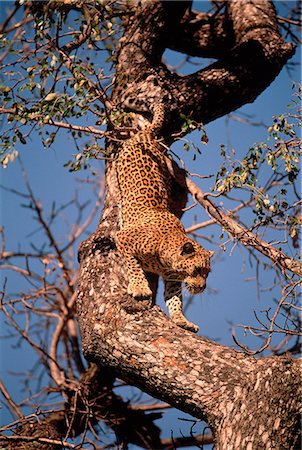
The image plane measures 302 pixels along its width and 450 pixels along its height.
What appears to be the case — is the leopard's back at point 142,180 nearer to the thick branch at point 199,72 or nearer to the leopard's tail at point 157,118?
the leopard's tail at point 157,118

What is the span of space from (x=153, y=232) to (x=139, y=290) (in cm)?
65

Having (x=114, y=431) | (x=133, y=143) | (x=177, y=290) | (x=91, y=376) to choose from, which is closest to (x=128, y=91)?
(x=133, y=143)

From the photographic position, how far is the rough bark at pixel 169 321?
4.50 m

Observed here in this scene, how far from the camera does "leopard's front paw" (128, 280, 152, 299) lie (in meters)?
5.68

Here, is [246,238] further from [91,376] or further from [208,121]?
[91,376]

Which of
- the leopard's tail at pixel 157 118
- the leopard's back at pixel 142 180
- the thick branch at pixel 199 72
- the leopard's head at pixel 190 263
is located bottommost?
the leopard's head at pixel 190 263

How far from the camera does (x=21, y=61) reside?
6.53 m

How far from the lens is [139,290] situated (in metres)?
5.72

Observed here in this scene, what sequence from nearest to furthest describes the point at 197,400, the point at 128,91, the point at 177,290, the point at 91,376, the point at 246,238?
the point at 197,400, the point at 246,238, the point at 177,290, the point at 128,91, the point at 91,376

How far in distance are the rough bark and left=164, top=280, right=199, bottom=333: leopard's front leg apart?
1.69 ft

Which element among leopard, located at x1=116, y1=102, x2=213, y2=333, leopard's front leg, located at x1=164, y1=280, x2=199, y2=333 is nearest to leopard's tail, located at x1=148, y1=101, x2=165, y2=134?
leopard, located at x1=116, y1=102, x2=213, y2=333

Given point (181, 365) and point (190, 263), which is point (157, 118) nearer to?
point (190, 263)

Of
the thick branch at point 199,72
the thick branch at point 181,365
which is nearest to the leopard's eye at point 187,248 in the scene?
the thick branch at point 181,365

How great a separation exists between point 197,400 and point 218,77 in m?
3.61
